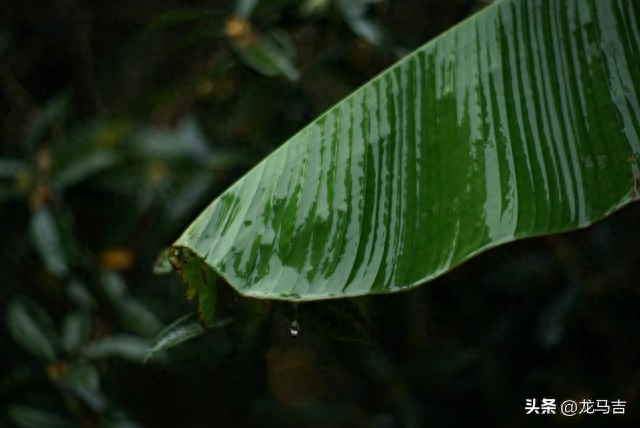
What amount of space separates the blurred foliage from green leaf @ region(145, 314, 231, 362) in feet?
0.45

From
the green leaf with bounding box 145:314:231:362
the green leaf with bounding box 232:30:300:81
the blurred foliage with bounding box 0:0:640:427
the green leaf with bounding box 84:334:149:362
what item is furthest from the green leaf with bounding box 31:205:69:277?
the green leaf with bounding box 145:314:231:362

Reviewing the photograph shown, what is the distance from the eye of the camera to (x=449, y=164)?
2.41ft

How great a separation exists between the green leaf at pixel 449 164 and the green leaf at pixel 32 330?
36.0 inches

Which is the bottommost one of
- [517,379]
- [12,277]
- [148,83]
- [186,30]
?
[517,379]

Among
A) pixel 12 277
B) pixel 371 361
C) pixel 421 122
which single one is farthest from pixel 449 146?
pixel 12 277

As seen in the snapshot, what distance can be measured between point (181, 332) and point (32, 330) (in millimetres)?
811

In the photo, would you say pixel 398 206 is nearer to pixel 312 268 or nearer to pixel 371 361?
pixel 312 268

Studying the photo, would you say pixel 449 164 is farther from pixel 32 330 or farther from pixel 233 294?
pixel 32 330

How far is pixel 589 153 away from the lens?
28.6 inches

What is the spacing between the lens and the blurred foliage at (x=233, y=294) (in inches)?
52.1

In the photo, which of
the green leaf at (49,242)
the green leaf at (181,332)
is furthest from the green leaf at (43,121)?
the green leaf at (181,332)

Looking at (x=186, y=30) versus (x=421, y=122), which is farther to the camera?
(x=186, y=30)

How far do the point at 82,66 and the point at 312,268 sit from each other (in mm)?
1836

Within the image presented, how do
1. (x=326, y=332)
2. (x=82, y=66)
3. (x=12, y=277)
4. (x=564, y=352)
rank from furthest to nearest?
(x=82, y=66)
(x=12, y=277)
(x=564, y=352)
(x=326, y=332)
